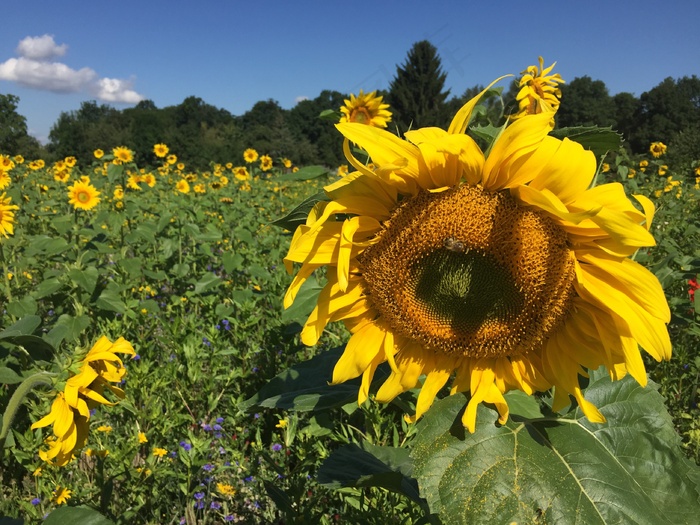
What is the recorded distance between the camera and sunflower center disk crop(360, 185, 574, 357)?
0.85 metres

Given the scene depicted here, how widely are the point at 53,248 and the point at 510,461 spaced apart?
3.36 metres

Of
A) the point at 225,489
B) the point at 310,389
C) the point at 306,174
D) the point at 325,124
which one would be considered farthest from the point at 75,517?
the point at 325,124

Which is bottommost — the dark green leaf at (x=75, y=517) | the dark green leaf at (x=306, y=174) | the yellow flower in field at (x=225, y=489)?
the yellow flower in field at (x=225, y=489)

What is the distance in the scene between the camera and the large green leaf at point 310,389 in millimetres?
1065

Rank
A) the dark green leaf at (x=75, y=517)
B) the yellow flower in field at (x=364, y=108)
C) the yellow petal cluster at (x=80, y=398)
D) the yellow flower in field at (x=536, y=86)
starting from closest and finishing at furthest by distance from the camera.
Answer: the dark green leaf at (x=75, y=517), the yellow petal cluster at (x=80, y=398), the yellow flower in field at (x=536, y=86), the yellow flower in field at (x=364, y=108)

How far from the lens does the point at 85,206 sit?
16.7 ft

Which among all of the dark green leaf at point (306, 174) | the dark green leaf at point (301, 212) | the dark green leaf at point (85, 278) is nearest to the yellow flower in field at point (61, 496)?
the dark green leaf at point (306, 174)

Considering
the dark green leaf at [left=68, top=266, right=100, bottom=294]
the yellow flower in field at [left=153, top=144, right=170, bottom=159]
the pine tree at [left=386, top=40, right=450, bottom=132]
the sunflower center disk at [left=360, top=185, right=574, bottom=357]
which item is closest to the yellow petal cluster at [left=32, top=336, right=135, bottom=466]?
the sunflower center disk at [left=360, top=185, right=574, bottom=357]

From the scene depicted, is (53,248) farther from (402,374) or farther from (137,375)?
(402,374)

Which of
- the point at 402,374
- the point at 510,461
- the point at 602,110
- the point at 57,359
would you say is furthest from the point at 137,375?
the point at 602,110

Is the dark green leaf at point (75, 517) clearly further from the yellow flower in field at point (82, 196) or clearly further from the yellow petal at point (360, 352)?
the yellow flower in field at point (82, 196)

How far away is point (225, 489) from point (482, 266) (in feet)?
4.92

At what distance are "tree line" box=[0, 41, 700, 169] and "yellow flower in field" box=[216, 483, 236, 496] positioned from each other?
1198 centimetres

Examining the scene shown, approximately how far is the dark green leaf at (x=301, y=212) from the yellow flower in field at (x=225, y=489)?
136cm
